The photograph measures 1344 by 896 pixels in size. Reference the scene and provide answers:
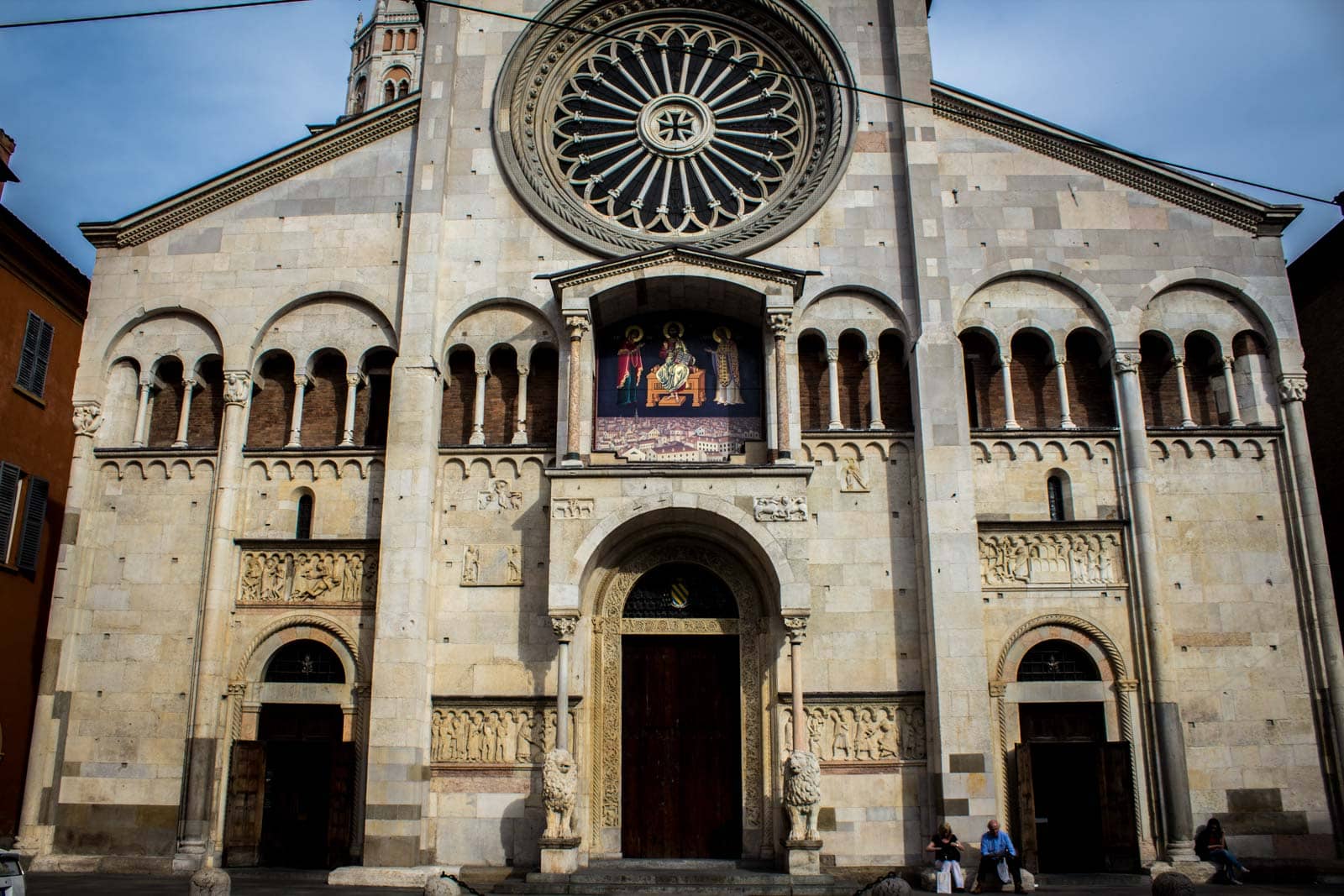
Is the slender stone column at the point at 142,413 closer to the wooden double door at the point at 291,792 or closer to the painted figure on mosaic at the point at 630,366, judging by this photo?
the wooden double door at the point at 291,792

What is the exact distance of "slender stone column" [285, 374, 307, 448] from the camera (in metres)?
19.1

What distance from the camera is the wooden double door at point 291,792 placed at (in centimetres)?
1728

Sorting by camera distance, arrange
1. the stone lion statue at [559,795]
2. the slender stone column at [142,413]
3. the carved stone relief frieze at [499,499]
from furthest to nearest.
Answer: the slender stone column at [142,413] → the carved stone relief frieze at [499,499] → the stone lion statue at [559,795]

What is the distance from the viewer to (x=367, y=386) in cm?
1959

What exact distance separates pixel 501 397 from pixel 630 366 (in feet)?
7.55

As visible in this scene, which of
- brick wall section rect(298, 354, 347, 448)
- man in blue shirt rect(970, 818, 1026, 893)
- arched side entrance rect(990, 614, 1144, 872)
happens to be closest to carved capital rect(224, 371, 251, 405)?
brick wall section rect(298, 354, 347, 448)

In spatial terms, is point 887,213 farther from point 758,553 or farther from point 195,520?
point 195,520

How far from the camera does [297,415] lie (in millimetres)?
19234

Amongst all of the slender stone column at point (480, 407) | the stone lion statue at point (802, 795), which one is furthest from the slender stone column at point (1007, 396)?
the slender stone column at point (480, 407)

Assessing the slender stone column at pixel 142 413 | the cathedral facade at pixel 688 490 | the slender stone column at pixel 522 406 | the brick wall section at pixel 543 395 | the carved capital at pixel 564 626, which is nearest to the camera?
the carved capital at pixel 564 626

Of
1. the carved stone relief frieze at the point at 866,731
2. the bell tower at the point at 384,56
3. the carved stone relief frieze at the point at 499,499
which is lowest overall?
the carved stone relief frieze at the point at 866,731

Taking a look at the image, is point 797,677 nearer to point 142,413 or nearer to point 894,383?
point 894,383

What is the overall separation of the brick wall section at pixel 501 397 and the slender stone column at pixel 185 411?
524 cm

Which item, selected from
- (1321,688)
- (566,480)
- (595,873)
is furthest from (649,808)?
(1321,688)
